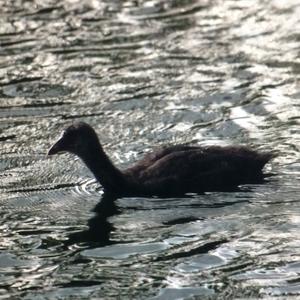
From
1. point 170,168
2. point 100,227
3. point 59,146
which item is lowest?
point 100,227

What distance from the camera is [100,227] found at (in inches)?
523

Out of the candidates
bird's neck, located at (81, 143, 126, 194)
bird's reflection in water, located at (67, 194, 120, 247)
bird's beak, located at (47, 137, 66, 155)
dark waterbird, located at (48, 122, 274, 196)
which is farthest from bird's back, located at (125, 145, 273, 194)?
bird's beak, located at (47, 137, 66, 155)

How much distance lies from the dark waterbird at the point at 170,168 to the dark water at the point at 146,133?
0.64ft

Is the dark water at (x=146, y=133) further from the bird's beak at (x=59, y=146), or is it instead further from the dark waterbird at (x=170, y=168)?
the bird's beak at (x=59, y=146)

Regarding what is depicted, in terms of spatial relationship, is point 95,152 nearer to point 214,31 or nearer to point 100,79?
point 100,79

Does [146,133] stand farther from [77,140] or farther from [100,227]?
[100,227]

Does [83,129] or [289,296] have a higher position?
[83,129]

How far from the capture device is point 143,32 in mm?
20281

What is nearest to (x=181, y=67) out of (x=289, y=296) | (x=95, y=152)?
(x=95, y=152)

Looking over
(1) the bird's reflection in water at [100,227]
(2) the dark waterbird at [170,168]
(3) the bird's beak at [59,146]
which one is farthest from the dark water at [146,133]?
(3) the bird's beak at [59,146]

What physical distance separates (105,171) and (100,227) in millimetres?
980

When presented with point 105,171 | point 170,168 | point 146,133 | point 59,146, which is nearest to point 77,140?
point 59,146

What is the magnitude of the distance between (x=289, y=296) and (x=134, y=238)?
7.09 feet

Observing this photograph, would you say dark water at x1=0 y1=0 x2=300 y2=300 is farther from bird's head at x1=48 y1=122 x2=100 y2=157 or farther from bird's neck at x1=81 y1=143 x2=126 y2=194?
bird's head at x1=48 y1=122 x2=100 y2=157
